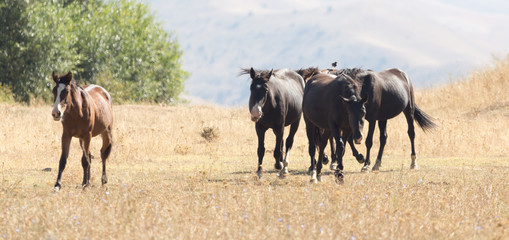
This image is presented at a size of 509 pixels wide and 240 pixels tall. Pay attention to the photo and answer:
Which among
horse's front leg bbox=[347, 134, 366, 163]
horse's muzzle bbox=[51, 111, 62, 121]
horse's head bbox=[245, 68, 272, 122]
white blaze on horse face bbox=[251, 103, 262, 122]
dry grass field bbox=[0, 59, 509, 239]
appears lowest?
dry grass field bbox=[0, 59, 509, 239]

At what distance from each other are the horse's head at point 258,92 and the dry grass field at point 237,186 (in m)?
1.25

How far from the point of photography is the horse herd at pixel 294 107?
11406 millimetres

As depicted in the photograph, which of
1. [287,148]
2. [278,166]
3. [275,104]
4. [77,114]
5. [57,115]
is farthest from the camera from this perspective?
[287,148]

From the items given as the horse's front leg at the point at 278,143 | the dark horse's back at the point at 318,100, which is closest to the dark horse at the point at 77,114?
the horse's front leg at the point at 278,143

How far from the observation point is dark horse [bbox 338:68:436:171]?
548 inches

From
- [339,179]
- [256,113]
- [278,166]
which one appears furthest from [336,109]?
[278,166]

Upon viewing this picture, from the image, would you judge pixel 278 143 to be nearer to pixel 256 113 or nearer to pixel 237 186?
pixel 256 113

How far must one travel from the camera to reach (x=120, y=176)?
14.3 m

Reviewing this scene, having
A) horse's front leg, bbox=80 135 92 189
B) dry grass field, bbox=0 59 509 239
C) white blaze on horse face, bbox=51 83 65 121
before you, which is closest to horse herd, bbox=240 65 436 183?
dry grass field, bbox=0 59 509 239

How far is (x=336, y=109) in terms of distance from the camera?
12.3m

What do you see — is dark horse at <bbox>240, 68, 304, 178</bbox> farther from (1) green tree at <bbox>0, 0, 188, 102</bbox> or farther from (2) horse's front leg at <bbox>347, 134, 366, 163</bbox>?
(1) green tree at <bbox>0, 0, 188, 102</bbox>

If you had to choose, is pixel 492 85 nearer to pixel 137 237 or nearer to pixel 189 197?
pixel 189 197

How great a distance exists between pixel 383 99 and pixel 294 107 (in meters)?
2.15

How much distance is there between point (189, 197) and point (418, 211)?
322 centimetres
